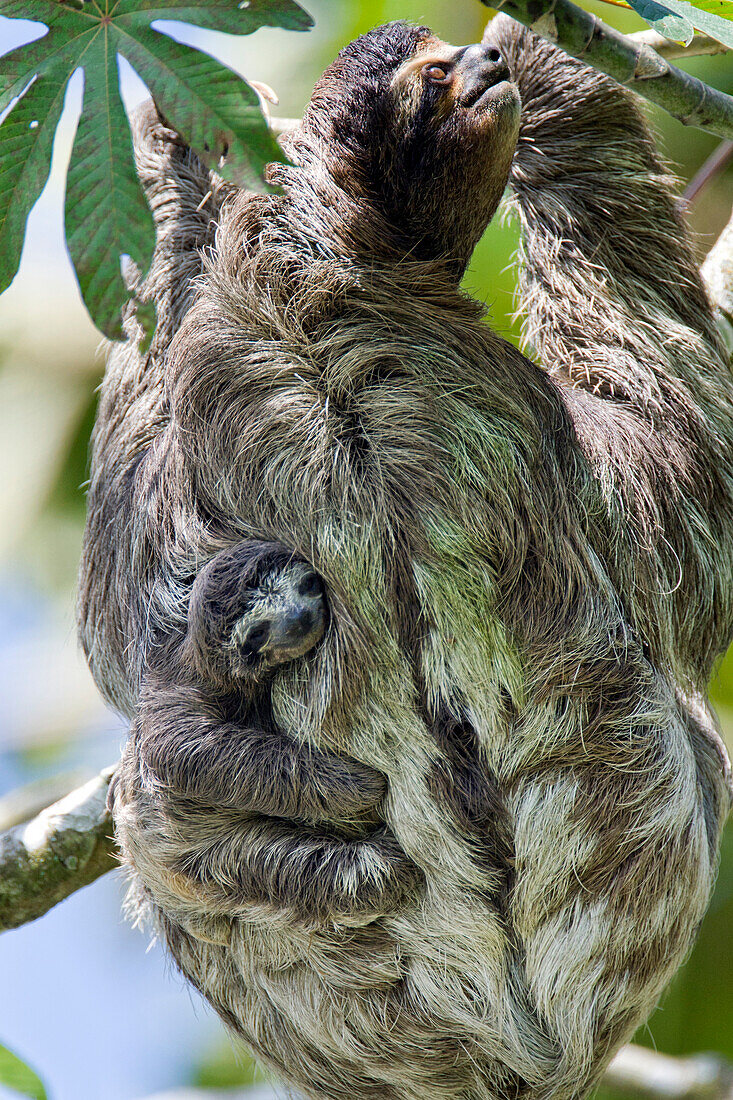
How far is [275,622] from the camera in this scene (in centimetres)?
282

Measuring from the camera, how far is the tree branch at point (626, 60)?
2.72 meters

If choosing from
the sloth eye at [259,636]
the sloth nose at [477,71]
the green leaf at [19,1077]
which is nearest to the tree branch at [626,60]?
the sloth nose at [477,71]

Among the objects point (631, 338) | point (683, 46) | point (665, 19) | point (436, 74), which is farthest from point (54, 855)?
point (683, 46)

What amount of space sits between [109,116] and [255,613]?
1.27 m

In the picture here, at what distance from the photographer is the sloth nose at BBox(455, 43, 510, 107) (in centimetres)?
294

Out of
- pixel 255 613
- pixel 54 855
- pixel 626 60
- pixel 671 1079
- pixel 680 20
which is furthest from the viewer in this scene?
pixel 671 1079

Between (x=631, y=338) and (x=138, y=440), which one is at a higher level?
(x=631, y=338)

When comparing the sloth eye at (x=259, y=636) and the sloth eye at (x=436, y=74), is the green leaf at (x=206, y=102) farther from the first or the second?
the sloth eye at (x=259, y=636)

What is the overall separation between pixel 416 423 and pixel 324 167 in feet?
2.70

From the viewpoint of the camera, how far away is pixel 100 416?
406 cm

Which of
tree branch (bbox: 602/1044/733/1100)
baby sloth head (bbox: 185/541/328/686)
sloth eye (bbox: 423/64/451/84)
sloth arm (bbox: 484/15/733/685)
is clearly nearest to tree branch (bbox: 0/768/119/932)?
baby sloth head (bbox: 185/541/328/686)

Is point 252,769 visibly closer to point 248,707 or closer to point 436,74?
point 248,707

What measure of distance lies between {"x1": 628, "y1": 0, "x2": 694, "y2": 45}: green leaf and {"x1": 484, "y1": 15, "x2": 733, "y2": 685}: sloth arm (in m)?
1.15

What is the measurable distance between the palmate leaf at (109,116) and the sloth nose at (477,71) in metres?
0.74
